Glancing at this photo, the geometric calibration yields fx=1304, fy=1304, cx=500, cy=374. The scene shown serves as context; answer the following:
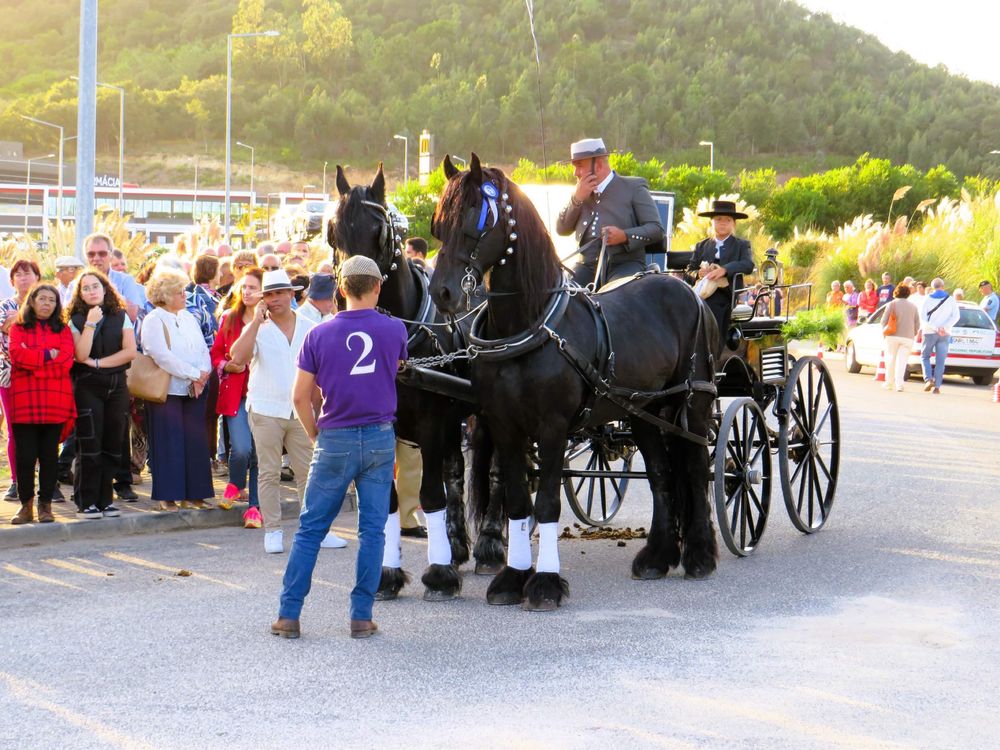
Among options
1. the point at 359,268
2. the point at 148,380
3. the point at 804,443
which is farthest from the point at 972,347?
the point at 359,268

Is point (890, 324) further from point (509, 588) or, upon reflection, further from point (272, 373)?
point (509, 588)

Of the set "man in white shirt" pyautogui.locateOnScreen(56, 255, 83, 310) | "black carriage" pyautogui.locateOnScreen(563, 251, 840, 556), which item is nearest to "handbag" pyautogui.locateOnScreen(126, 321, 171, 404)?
"man in white shirt" pyautogui.locateOnScreen(56, 255, 83, 310)

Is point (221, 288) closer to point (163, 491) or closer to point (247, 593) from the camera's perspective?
point (163, 491)

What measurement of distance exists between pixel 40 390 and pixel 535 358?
3973 mm

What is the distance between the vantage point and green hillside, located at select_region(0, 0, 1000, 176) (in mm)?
143250

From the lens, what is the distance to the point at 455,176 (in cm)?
673

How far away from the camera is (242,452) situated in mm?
9852

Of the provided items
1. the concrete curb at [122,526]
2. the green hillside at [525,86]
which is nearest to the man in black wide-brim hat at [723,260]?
the concrete curb at [122,526]

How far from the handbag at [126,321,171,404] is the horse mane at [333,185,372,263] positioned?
9.65ft

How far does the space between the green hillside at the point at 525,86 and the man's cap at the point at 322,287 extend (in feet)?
386

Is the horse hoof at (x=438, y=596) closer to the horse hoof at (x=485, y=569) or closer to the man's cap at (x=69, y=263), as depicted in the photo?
the horse hoof at (x=485, y=569)

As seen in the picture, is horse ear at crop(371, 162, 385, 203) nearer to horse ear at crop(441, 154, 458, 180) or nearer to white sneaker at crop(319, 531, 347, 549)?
horse ear at crop(441, 154, 458, 180)

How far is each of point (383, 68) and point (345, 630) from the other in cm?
17145

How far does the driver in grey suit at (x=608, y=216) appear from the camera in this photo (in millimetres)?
8453
